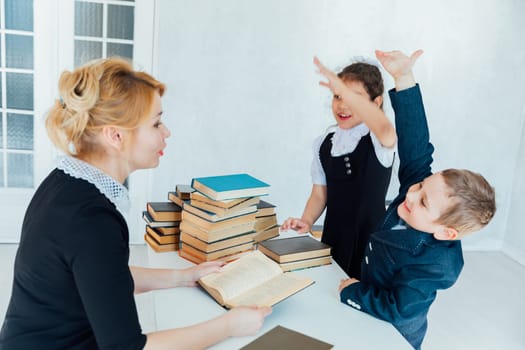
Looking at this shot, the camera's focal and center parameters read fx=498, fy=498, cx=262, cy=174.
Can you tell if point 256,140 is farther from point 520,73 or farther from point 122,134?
point 122,134

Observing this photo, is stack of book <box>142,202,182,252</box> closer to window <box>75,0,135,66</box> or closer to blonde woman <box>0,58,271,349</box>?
blonde woman <box>0,58,271,349</box>

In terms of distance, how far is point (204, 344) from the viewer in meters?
1.14

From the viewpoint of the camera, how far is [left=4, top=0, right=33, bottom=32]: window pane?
11.2ft

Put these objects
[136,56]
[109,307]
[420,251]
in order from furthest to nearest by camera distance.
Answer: [136,56] → [420,251] → [109,307]

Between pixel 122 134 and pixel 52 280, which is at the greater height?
pixel 122 134

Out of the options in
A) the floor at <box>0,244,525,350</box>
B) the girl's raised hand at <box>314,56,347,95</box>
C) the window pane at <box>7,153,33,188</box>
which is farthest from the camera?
the window pane at <box>7,153,33,188</box>

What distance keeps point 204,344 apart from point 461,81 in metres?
3.67

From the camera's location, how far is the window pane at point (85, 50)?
137 inches

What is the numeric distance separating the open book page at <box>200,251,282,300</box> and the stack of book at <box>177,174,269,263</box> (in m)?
0.14

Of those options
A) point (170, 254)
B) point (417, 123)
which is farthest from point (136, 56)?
point (417, 123)

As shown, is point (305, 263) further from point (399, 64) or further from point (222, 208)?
point (399, 64)

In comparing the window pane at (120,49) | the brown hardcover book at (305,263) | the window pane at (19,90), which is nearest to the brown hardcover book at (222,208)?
the brown hardcover book at (305,263)

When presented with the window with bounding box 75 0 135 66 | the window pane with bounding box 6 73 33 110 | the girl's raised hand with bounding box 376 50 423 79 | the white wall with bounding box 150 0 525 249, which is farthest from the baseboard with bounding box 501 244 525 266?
the window pane with bounding box 6 73 33 110

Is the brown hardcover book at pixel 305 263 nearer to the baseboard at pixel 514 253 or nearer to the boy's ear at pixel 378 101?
the boy's ear at pixel 378 101
